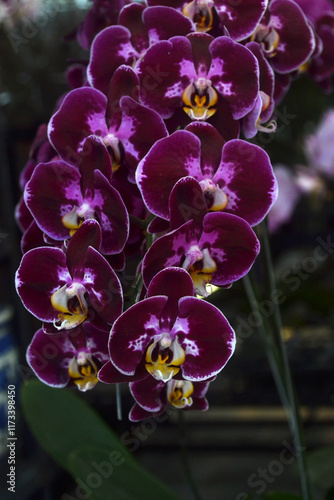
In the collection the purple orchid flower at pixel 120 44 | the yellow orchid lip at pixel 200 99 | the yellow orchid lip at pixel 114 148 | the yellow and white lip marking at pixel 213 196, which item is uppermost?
the purple orchid flower at pixel 120 44

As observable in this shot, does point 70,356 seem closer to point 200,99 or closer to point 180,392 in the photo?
point 180,392

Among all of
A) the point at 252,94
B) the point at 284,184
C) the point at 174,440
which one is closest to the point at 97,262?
Answer: the point at 252,94

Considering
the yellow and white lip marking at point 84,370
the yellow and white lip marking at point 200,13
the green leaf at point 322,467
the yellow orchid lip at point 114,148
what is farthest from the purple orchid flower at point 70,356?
the green leaf at point 322,467

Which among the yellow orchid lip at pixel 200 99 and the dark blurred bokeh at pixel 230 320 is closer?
the yellow orchid lip at pixel 200 99

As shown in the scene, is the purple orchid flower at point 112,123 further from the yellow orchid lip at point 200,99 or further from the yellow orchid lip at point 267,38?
the yellow orchid lip at point 267,38

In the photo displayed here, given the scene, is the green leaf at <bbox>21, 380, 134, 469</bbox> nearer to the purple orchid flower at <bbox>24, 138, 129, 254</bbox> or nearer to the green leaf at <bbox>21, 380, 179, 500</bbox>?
the green leaf at <bbox>21, 380, 179, 500</bbox>

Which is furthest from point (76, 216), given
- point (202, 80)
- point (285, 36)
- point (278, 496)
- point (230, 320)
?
point (230, 320)

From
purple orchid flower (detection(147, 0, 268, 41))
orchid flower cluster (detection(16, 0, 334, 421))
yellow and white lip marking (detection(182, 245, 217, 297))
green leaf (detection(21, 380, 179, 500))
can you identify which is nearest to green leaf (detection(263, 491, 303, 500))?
green leaf (detection(21, 380, 179, 500))
